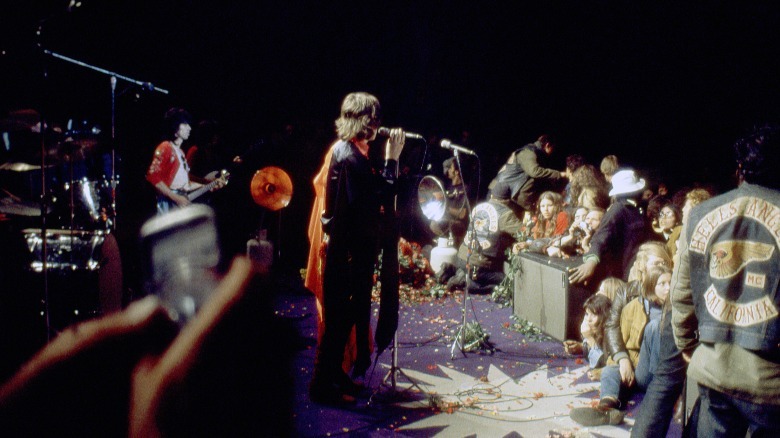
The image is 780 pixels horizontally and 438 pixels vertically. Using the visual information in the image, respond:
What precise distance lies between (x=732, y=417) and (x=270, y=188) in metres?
5.97

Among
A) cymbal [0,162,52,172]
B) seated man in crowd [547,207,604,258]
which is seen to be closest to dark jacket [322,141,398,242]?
seated man in crowd [547,207,604,258]

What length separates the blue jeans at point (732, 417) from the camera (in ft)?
6.59

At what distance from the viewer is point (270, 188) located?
7.18m

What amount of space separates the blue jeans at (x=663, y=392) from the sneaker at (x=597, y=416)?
81cm

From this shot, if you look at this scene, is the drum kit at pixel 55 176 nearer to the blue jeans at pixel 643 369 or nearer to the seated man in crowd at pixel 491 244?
the blue jeans at pixel 643 369

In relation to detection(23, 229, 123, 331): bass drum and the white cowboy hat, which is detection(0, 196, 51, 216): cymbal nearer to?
detection(23, 229, 123, 331): bass drum

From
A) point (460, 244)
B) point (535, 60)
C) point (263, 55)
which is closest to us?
point (460, 244)

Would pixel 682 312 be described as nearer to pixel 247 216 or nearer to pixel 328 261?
pixel 328 261

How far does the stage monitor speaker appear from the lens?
524 cm

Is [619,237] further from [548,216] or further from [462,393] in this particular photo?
[462,393]

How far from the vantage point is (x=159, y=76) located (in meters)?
8.94

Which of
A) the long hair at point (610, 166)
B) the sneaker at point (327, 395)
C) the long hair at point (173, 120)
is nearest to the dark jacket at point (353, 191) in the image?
the sneaker at point (327, 395)

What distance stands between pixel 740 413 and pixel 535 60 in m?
10.5

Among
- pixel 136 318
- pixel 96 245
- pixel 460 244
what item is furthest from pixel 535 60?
pixel 136 318
